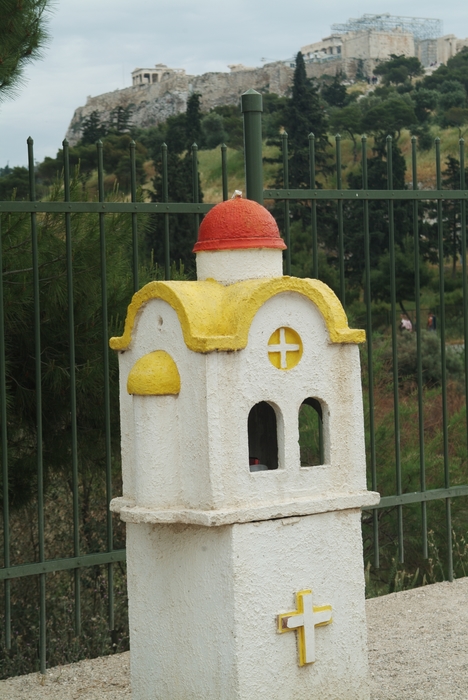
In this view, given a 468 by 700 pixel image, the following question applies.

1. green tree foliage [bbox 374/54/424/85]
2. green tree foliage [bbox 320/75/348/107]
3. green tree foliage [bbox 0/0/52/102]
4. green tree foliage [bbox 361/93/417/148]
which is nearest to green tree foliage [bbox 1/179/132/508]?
green tree foliage [bbox 0/0/52/102]

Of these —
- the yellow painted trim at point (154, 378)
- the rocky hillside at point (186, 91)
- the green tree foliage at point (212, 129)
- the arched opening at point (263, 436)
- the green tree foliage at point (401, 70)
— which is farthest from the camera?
the rocky hillside at point (186, 91)

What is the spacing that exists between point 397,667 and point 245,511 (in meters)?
1.57

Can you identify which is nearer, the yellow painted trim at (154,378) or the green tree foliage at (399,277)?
the yellow painted trim at (154,378)

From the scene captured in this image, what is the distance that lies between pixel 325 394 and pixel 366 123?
40427 millimetres

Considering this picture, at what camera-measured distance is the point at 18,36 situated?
213 inches

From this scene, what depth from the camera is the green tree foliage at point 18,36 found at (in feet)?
17.4

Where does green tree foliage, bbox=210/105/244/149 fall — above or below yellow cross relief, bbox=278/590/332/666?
above

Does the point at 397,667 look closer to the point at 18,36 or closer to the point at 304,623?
the point at 304,623

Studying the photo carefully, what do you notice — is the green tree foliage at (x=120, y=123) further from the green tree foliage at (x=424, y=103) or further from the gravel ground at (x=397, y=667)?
the gravel ground at (x=397, y=667)

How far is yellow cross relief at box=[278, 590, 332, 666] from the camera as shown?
3.03 meters

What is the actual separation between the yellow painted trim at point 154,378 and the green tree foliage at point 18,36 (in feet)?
9.44

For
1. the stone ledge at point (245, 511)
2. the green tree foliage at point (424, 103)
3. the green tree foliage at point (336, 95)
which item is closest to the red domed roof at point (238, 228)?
the stone ledge at point (245, 511)

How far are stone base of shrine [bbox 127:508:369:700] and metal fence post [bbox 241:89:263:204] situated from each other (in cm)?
160

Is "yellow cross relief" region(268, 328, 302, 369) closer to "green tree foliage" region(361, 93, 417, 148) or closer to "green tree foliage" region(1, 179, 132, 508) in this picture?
"green tree foliage" region(1, 179, 132, 508)
